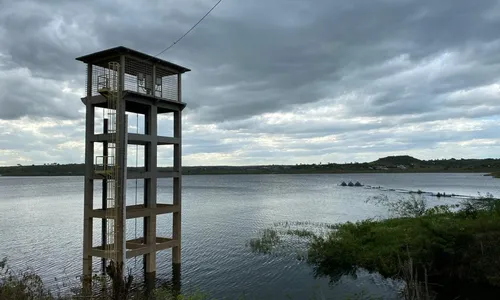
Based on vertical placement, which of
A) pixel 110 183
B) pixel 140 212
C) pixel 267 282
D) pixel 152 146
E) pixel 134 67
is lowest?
pixel 267 282

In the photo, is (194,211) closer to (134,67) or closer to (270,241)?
(270,241)

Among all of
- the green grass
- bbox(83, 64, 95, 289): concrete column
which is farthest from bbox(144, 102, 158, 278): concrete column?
the green grass

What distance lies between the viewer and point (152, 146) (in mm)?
22016

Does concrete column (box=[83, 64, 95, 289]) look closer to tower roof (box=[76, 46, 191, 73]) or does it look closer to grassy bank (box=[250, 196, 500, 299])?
tower roof (box=[76, 46, 191, 73])

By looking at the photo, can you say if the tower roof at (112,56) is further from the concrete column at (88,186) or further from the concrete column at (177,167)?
the concrete column at (177,167)

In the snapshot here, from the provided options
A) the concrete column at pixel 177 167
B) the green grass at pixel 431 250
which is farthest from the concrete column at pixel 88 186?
the green grass at pixel 431 250

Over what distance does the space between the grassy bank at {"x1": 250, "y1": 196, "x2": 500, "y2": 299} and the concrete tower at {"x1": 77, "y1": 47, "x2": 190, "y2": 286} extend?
10652mm

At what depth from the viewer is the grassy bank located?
68.7ft

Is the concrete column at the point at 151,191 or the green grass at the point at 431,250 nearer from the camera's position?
the green grass at the point at 431,250

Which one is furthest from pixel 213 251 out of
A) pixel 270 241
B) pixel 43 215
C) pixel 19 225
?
pixel 43 215

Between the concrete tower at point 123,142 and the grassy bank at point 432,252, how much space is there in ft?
34.9

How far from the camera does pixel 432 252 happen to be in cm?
2223

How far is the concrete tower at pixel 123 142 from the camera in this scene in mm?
19641

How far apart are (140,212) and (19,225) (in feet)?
107
